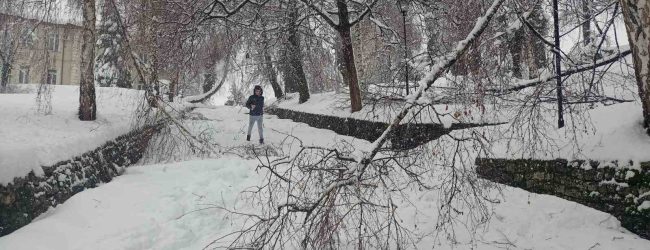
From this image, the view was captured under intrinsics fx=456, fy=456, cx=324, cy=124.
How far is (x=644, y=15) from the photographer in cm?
439

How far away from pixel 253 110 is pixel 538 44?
7834 millimetres

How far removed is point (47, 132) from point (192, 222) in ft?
11.3

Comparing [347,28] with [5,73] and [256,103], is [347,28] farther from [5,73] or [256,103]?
[5,73]

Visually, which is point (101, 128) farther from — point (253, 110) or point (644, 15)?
point (644, 15)

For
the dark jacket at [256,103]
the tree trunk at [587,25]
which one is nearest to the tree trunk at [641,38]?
the tree trunk at [587,25]

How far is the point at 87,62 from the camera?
970 centimetres

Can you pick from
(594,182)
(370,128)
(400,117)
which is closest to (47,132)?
(400,117)

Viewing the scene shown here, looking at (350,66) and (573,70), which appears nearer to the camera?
(573,70)

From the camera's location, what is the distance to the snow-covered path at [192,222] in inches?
193

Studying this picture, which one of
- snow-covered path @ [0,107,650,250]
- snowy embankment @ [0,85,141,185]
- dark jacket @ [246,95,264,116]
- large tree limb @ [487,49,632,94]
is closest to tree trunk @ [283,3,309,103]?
dark jacket @ [246,95,264,116]

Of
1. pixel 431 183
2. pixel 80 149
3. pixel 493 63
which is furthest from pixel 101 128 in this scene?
pixel 493 63

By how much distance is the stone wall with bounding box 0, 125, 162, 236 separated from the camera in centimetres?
533

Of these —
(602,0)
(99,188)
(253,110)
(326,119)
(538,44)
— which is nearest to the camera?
(538,44)

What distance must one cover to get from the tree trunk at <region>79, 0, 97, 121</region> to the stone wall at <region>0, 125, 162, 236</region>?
89 centimetres
